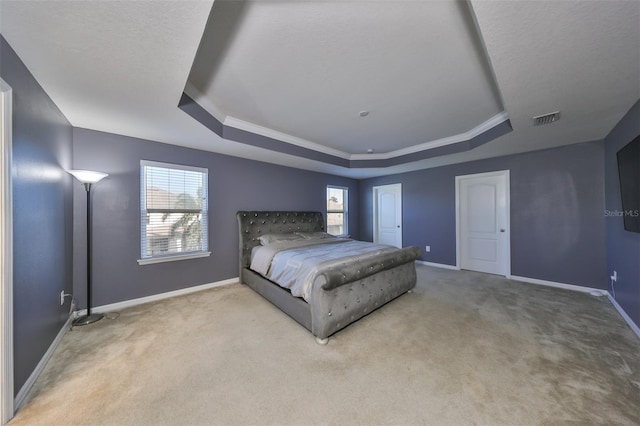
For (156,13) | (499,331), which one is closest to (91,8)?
(156,13)

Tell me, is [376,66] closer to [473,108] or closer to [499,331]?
[473,108]

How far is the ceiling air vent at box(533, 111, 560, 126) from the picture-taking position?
97.7 inches

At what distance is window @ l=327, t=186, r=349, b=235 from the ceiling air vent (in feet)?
12.6

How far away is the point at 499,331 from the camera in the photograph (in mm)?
2303

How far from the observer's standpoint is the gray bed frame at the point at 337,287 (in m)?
2.14

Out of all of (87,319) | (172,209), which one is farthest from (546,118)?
(87,319)

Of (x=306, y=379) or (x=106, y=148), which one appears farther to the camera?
(x=106, y=148)

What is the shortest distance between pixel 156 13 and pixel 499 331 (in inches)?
147

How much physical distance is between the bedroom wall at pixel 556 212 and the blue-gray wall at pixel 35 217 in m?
5.86

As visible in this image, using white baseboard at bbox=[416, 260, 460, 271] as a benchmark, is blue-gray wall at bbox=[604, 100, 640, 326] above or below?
above

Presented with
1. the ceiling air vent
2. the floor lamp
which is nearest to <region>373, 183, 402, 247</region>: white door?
the ceiling air vent

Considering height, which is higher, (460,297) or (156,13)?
(156,13)

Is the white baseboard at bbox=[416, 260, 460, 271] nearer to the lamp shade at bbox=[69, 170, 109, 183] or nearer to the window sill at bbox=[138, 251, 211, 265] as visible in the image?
the window sill at bbox=[138, 251, 211, 265]

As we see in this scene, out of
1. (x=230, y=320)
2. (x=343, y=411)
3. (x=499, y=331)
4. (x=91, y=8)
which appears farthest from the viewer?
(x=230, y=320)
